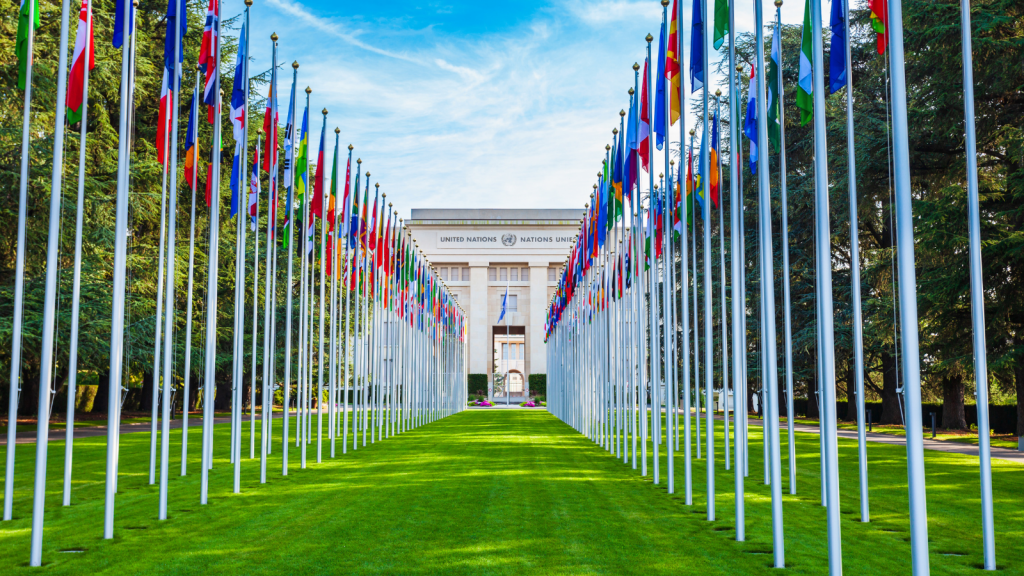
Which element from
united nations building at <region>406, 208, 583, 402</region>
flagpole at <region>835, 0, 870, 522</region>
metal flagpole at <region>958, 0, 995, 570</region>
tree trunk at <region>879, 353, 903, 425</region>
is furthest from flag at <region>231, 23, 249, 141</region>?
united nations building at <region>406, 208, 583, 402</region>

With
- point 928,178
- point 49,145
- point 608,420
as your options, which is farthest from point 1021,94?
point 49,145

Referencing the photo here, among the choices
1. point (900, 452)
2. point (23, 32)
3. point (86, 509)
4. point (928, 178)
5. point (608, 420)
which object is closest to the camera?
point (23, 32)

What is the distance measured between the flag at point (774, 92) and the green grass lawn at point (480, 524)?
5331 millimetres

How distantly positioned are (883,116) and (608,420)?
1315 centimetres

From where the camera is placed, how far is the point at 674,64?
1201 cm

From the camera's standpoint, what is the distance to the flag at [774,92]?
11242 mm

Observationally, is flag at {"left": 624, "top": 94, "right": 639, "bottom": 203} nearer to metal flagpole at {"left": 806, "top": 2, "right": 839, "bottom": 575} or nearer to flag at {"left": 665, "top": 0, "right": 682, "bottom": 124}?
flag at {"left": 665, "top": 0, "right": 682, "bottom": 124}

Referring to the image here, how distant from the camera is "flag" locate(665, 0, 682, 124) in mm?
11945

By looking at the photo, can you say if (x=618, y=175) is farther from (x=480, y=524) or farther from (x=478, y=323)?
(x=478, y=323)

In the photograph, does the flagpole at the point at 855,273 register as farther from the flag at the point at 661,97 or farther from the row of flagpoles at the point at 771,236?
the flag at the point at 661,97

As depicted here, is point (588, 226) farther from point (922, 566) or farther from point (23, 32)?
point (922, 566)

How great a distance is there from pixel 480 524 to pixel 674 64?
6936 millimetres

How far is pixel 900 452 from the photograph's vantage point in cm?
2106

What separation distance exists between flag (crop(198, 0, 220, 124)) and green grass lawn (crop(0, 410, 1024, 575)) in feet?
19.8
